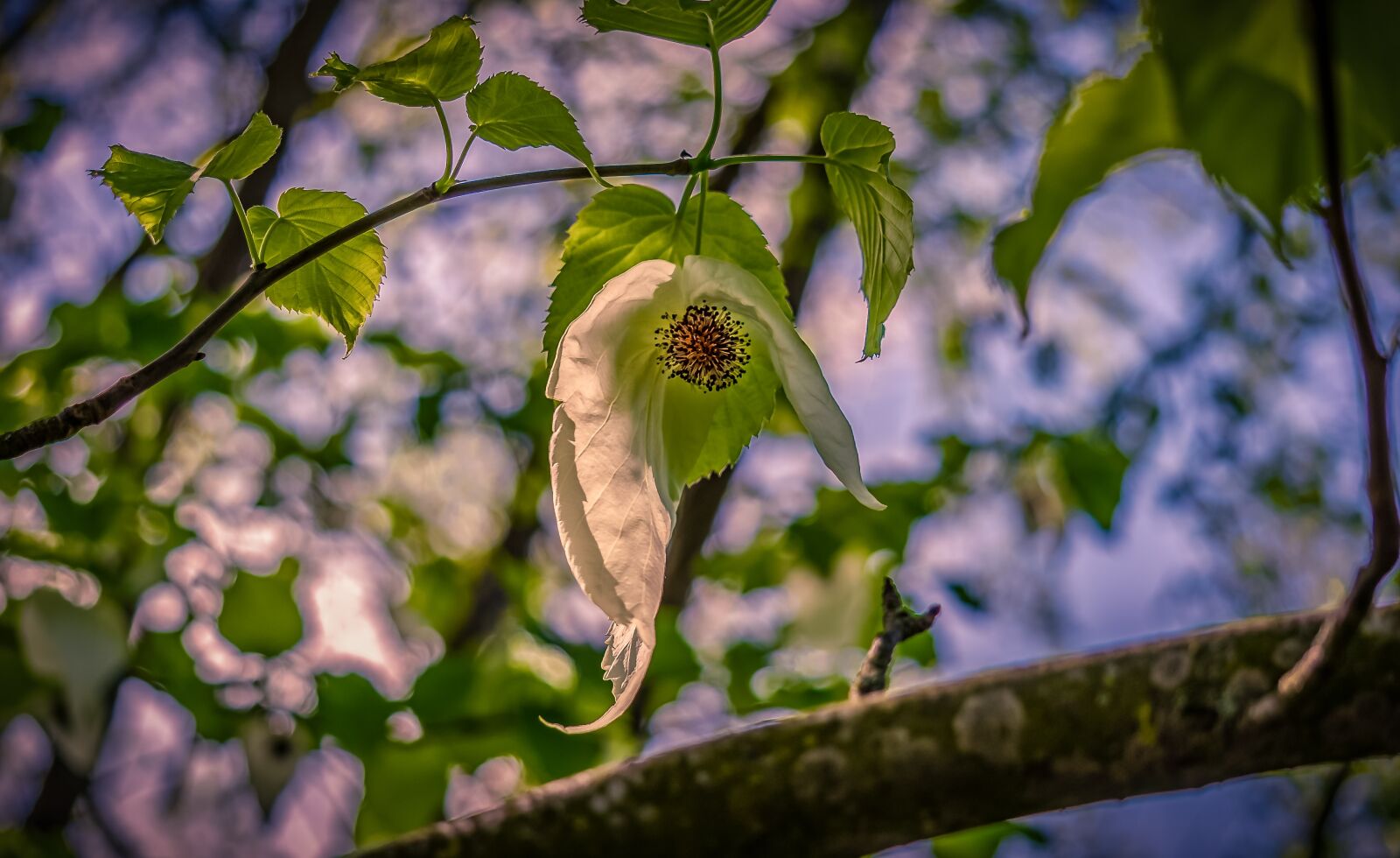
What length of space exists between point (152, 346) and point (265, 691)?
0.34 metres

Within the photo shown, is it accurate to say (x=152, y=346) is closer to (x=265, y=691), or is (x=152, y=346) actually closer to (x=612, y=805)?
(x=265, y=691)

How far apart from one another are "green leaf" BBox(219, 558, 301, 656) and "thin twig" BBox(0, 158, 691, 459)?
1.77ft

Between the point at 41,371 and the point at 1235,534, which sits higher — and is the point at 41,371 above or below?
above

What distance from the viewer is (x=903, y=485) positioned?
81 centimetres

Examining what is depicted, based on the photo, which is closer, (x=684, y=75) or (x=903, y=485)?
(x=903, y=485)

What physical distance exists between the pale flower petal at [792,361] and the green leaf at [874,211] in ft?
0.09

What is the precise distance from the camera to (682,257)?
0.27 metres

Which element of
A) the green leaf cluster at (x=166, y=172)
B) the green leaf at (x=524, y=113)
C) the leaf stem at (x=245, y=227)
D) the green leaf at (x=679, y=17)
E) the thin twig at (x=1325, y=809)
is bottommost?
the thin twig at (x=1325, y=809)

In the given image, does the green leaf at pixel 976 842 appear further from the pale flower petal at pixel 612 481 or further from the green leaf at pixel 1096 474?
the pale flower petal at pixel 612 481

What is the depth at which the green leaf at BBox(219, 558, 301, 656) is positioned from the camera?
0.73 metres

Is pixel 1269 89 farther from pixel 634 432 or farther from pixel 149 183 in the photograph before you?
pixel 149 183

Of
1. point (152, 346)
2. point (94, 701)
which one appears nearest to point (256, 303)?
point (152, 346)

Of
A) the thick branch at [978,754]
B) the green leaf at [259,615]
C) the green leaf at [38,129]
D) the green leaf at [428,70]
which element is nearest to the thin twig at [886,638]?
the thick branch at [978,754]

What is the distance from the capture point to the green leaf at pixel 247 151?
24 cm
